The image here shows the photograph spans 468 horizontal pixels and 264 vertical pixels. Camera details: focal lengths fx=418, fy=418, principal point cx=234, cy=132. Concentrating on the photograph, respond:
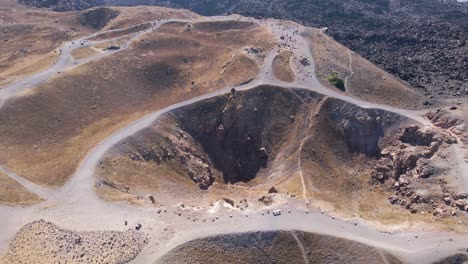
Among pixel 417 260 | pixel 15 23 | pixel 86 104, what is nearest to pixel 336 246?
pixel 417 260

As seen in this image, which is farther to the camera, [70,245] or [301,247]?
[301,247]

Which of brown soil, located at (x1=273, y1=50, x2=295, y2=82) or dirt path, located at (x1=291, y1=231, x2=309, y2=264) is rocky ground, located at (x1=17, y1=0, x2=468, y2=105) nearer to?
brown soil, located at (x1=273, y1=50, x2=295, y2=82)

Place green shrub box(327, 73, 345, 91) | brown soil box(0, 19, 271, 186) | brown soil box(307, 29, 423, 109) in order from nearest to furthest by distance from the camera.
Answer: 1. brown soil box(0, 19, 271, 186)
2. brown soil box(307, 29, 423, 109)
3. green shrub box(327, 73, 345, 91)

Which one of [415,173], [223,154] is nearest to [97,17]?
[223,154]

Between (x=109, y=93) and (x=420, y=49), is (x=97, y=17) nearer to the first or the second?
(x=109, y=93)

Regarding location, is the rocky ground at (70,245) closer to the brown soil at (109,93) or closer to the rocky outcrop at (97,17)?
the brown soil at (109,93)

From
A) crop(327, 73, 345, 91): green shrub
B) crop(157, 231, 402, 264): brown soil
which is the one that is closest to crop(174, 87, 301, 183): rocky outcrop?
crop(327, 73, 345, 91): green shrub
